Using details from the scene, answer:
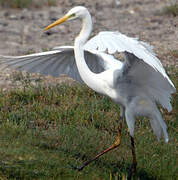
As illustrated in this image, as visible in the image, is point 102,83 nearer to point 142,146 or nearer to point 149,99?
point 149,99

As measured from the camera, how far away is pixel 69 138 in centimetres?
514

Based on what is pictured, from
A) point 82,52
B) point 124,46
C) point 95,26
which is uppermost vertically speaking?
point 124,46

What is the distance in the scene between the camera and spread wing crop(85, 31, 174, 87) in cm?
371

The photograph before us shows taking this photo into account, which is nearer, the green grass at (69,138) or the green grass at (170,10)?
the green grass at (69,138)

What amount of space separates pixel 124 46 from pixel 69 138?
5.81 feet

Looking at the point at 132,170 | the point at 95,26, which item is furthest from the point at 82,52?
the point at 95,26

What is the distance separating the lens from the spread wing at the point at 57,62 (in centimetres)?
487

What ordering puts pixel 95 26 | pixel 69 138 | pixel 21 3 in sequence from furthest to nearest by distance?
pixel 21 3, pixel 95 26, pixel 69 138

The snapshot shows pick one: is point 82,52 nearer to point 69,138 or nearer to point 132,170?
point 69,138

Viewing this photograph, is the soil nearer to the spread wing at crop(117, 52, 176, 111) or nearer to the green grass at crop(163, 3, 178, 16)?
the green grass at crop(163, 3, 178, 16)

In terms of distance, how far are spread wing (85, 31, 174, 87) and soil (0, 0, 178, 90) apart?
10.5ft

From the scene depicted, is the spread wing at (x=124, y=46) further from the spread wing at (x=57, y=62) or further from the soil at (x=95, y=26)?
the soil at (x=95, y=26)

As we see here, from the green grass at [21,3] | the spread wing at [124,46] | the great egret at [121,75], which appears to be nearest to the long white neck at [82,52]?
the great egret at [121,75]

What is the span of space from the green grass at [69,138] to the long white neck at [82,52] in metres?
0.91
